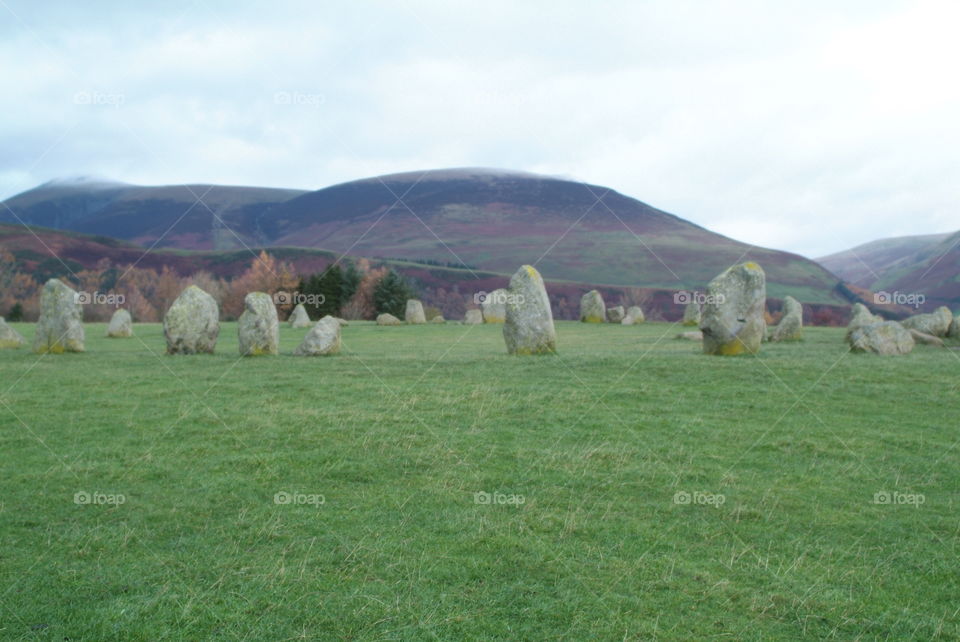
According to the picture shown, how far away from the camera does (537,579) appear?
5133mm

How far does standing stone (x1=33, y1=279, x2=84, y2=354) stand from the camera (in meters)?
19.5

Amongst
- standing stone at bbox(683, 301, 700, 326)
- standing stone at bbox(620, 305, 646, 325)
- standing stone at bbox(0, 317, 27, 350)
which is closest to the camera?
standing stone at bbox(0, 317, 27, 350)

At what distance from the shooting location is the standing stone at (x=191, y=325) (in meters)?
19.2

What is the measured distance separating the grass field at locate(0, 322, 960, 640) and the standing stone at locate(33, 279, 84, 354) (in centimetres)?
719

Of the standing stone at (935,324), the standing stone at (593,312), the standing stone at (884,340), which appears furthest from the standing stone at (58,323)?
the standing stone at (935,324)

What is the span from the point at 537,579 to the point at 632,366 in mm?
9751

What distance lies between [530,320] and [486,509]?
37.2 ft

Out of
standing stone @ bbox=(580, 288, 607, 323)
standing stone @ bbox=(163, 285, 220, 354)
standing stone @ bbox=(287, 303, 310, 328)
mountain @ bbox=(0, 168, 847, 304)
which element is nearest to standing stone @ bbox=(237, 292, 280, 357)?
standing stone @ bbox=(163, 285, 220, 354)

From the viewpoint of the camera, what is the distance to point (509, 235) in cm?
15788

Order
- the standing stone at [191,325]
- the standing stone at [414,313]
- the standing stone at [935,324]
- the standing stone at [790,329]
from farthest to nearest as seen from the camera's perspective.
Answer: the standing stone at [414,313]
the standing stone at [790,329]
the standing stone at [935,324]
the standing stone at [191,325]

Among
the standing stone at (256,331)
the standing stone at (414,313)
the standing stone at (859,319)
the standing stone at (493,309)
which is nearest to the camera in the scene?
the standing stone at (256,331)

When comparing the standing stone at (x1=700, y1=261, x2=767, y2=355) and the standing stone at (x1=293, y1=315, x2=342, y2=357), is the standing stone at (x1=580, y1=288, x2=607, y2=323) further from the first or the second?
A: the standing stone at (x1=293, y1=315, x2=342, y2=357)

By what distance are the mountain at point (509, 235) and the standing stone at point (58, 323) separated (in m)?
77.1

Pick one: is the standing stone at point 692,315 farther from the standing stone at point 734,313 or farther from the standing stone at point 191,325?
the standing stone at point 191,325
